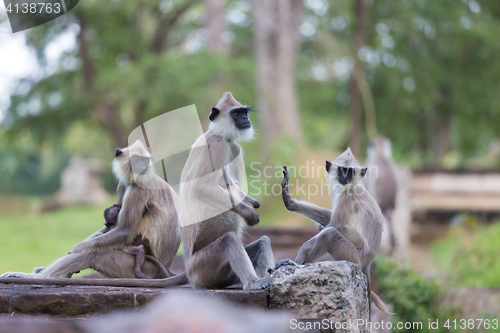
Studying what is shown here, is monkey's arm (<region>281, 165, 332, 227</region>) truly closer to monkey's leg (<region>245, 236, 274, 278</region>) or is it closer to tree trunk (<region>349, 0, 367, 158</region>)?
monkey's leg (<region>245, 236, 274, 278</region>)

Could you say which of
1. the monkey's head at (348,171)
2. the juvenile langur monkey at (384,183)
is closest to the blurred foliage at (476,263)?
the juvenile langur monkey at (384,183)

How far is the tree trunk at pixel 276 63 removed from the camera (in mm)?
11430

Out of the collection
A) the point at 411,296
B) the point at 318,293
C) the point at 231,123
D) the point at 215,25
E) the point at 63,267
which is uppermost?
the point at 215,25

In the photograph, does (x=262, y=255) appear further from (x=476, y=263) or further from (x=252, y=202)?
(x=476, y=263)

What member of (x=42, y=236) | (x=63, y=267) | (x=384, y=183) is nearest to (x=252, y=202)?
(x=63, y=267)

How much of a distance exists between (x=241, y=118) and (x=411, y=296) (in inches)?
158

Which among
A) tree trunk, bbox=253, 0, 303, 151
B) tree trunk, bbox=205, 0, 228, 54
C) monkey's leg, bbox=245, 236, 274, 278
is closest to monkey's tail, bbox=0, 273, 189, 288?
monkey's leg, bbox=245, 236, 274, 278

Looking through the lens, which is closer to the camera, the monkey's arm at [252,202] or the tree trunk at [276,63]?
the monkey's arm at [252,202]

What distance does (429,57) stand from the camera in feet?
50.6

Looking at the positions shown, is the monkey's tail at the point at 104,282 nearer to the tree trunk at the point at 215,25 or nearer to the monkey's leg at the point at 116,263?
the monkey's leg at the point at 116,263

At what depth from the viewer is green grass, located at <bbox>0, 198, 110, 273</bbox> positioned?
892 centimetres

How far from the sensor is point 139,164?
3.75 metres

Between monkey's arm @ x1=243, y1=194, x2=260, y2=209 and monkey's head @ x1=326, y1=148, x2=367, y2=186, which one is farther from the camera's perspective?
monkey's head @ x1=326, y1=148, x2=367, y2=186

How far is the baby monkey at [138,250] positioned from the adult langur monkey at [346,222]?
1035 millimetres
